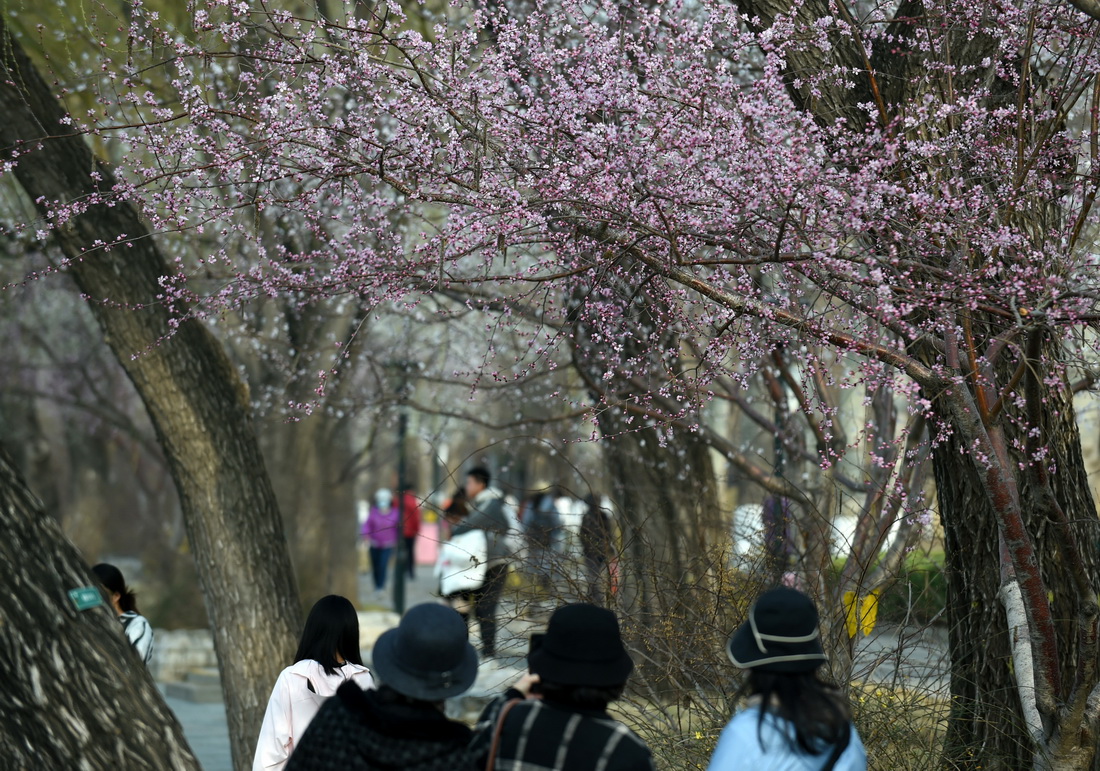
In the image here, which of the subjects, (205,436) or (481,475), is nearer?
(205,436)

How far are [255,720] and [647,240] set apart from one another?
4.40 m

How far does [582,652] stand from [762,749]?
1.60 feet

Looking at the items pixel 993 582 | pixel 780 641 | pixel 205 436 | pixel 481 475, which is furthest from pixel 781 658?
pixel 481 475

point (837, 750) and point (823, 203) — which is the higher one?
point (823, 203)

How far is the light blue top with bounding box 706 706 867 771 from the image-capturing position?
3238mm

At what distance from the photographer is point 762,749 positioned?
3238 millimetres

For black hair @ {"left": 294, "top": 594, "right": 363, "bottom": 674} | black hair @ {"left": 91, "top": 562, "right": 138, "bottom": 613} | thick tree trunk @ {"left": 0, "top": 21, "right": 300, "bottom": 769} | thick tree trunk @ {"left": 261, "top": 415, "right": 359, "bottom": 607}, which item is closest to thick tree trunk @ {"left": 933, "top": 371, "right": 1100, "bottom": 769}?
black hair @ {"left": 294, "top": 594, "right": 363, "bottom": 674}

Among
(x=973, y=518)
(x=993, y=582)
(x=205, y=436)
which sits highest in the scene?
(x=205, y=436)

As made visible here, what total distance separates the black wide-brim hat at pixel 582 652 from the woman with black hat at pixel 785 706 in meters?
0.30

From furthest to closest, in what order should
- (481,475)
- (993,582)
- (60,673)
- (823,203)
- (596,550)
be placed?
(481,475), (596,550), (993,582), (823,203), (60,673)

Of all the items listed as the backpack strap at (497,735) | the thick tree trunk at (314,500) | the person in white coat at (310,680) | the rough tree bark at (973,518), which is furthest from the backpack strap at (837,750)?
the thick tree trunk at (314,500)

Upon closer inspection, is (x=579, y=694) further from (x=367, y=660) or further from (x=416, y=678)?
(x=367, y=660)

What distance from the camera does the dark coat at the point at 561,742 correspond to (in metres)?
3.14

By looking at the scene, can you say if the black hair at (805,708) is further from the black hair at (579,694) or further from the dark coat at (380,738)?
the dark coat at (380,738)
